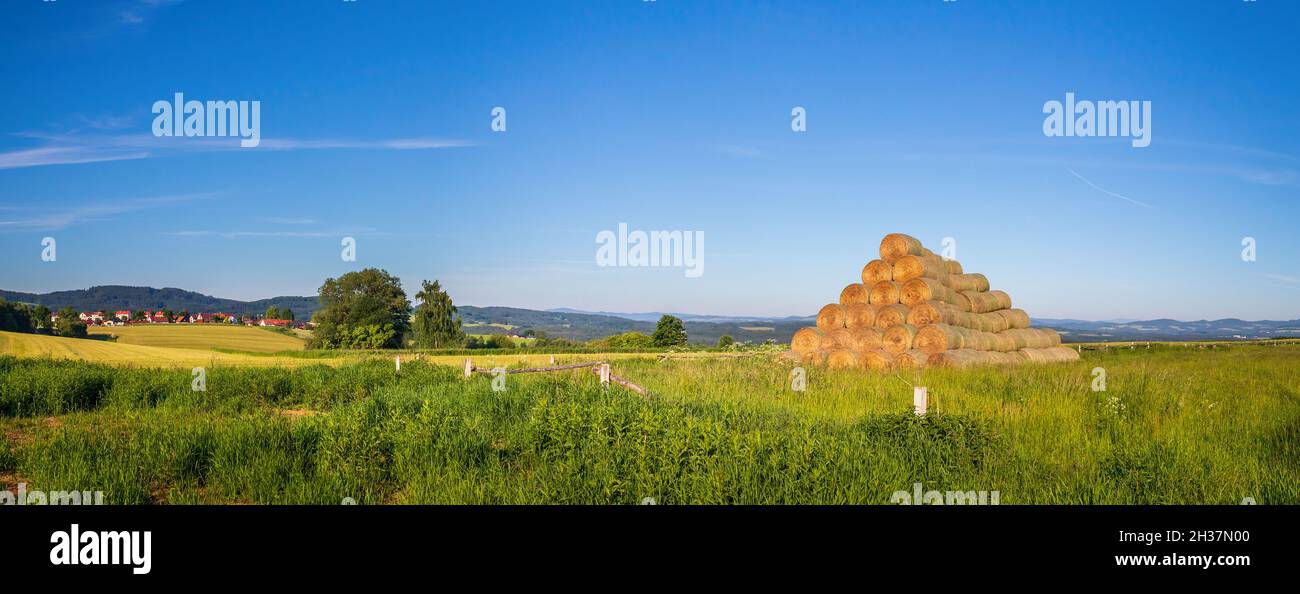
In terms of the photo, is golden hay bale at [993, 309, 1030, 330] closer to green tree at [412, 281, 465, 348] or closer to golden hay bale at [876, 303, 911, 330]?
golden hay bale at [876, 303, 911, 330]

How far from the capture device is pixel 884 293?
19.2m

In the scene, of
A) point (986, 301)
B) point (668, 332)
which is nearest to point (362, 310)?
point (668, 332)

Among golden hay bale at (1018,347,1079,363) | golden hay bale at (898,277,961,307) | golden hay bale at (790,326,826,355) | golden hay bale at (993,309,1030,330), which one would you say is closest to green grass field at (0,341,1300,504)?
golden hay bale at (898,277,961,307)

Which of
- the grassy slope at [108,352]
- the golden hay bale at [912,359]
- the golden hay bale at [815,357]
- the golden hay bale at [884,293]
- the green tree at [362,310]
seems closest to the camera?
the golden hay bale at [912,359]

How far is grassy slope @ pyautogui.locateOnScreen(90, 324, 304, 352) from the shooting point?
174ft

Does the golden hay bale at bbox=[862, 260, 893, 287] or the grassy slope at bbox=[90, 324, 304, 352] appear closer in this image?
the golden hay bale at bbox=[862, 260, 893, 287]

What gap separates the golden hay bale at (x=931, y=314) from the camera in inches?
713

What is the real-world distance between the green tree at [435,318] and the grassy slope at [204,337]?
11.3 m

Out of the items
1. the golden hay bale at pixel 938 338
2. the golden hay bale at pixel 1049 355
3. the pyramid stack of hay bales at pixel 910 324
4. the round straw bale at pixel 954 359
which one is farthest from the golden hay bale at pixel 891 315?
the golden hay bale at pixel 1049 355

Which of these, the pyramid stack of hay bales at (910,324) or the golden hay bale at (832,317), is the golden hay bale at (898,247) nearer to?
the pyramid stack of hay bales at (910,324)

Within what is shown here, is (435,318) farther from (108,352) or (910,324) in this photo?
(910,324)

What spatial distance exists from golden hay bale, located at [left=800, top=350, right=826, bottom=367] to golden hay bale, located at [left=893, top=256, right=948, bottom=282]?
3.18 meters
